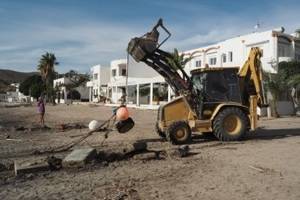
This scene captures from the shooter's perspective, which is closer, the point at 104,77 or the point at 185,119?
the point at 185,119

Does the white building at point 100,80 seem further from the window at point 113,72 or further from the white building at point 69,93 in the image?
the white building at point 69,93

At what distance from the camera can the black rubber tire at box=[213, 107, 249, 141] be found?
16.3 metres

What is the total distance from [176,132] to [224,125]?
6.40ft

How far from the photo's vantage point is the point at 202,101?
16.4m

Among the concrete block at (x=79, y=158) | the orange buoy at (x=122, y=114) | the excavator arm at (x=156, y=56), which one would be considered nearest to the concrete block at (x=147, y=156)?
the concrete block at (x=79, y=158)

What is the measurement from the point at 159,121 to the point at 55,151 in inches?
174

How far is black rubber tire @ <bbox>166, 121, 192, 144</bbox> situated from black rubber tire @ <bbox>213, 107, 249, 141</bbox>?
3.67 feet

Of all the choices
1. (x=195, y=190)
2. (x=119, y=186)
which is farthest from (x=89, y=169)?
(x=195, y=190)

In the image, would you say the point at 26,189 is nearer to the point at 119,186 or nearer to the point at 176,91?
the point at 119,186

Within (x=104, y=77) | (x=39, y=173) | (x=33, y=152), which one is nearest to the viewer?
(x=39, y=173)

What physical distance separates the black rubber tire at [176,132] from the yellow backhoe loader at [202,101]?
36mm

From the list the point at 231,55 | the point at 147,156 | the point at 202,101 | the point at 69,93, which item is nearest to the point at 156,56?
the point at 202,101

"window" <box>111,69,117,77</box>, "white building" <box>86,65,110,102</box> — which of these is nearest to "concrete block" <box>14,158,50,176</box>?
"white building" <box>86,65,110,102</box>

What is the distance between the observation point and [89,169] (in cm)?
1101
